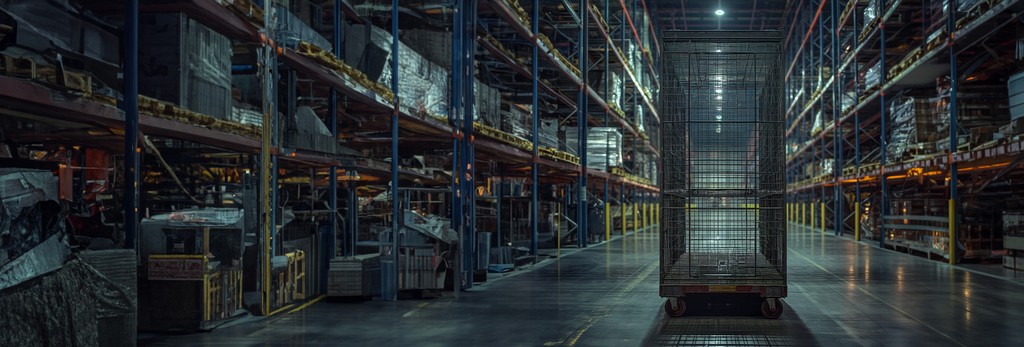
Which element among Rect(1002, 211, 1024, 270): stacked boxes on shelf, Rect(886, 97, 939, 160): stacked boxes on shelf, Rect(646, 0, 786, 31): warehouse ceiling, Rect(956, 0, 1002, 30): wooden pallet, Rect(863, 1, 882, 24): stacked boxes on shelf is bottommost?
Rect(1002, 211, 1024, 270): stacked boxes on shelf

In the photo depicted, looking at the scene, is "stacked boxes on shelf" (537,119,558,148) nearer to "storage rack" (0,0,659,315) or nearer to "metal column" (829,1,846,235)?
"storage rack" (0,0,659,315)

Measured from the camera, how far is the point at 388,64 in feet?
43.2

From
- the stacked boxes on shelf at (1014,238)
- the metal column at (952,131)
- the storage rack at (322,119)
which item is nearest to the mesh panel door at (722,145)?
the storage rack at (322,119)

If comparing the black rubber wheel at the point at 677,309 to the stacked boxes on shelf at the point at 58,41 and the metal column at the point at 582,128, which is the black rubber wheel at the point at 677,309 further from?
the metal column at the point at 582,128

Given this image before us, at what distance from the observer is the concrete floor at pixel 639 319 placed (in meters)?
7.79

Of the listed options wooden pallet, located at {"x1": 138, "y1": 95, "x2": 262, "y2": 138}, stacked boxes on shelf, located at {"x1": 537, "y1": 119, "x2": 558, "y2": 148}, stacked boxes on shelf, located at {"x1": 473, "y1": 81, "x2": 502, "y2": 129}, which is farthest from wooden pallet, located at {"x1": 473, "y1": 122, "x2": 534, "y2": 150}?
wooden pallet, located at {"x1": 138, "y1": 95, "x2": 262, "y2": 138}

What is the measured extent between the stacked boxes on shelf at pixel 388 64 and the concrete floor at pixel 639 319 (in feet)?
10.7

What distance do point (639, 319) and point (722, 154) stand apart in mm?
2072

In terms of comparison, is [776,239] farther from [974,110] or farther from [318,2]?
[974,110]

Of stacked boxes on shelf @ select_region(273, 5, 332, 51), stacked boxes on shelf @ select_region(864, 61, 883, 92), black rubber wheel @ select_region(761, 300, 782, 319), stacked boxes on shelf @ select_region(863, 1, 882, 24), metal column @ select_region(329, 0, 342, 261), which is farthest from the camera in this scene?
stacked boxes on shelf @ select_region(864, 61, 883, 92)

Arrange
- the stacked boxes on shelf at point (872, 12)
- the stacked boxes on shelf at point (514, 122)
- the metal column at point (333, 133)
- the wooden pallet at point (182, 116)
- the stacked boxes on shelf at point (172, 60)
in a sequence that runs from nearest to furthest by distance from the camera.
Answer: the wooden pallet at point (182, 116), the stacked boxes on shelf at point (172, 60), the metal column at point (333, 133), the stacked boxes on shelf at point (514, 122), the stacked boxes on shelf at point (872, 12)

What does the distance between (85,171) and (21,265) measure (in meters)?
5.29

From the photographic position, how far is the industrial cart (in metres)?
8.84

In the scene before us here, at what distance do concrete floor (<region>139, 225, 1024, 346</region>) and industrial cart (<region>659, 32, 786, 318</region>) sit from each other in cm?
47
